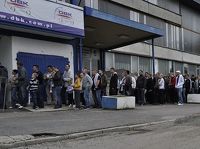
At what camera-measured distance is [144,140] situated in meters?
11.4

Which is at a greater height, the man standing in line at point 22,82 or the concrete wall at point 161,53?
the concrete wall at point 161,53

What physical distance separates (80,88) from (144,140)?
831cm

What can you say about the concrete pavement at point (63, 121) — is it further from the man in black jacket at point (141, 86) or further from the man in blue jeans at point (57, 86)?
the man in black jacket at point (141, 86)

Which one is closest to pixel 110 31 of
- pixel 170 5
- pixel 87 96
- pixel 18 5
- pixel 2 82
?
pixel 87 96

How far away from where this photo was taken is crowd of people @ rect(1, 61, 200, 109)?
58.0 feet

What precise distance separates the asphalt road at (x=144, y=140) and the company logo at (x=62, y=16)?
716 cm

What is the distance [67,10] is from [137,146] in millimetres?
10716

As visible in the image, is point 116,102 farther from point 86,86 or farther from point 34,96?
point 34,96

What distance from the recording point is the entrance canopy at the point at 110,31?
21.6 meters

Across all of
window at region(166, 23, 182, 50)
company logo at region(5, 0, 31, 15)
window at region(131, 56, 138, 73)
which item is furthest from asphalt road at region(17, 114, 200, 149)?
window at region(166, 23, 182, 50)

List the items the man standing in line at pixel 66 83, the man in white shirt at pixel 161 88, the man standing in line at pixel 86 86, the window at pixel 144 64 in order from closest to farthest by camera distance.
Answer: the man standing in line at pixel 66 83
the man standing in line at pixel 86 86
the man in white shirt at pixel 161 88
the window at pixel 144 64

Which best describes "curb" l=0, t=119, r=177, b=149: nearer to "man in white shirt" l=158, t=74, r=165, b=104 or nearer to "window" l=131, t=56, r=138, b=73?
"man in white shirt" l=158, t=74, r=165, b=104

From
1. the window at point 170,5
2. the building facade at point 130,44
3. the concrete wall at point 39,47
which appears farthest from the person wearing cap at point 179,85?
the window at point 170,5

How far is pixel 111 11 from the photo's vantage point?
1191 inches
